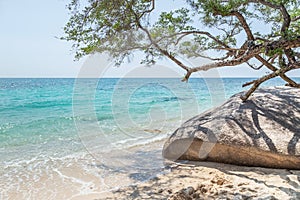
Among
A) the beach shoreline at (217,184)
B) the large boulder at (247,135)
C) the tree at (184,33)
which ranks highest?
the tree at (184,33)

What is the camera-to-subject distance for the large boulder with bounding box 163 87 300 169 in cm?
429

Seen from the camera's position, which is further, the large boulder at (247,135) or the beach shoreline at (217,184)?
the large boulder at (247,135)

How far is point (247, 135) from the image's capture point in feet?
15.1

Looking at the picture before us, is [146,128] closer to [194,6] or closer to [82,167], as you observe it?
[82,167]

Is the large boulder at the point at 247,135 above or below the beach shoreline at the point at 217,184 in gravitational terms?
above

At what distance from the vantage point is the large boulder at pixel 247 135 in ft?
14.1

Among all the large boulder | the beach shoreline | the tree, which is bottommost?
the beach shoreline

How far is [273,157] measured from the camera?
14.0ft

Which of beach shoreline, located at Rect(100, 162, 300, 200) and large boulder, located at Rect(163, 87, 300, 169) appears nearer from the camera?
beach shoreline, located at Rect(100, 162, 300, 200)

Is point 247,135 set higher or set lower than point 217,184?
higher

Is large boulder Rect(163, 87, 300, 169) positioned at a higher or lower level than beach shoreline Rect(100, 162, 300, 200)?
higher

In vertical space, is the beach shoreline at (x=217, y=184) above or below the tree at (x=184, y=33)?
below

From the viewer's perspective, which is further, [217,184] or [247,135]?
[247,135]

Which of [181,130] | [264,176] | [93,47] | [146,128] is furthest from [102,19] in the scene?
[146,128]
